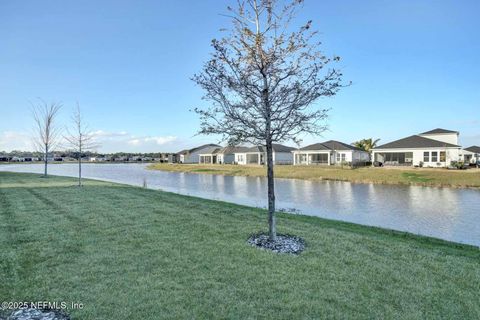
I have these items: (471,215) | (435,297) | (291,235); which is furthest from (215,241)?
(471,215)

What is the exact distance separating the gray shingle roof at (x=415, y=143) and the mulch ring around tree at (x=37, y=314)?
45.5 meters

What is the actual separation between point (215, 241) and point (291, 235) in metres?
2.03

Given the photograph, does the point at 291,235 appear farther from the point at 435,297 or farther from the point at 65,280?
the point at 65,280

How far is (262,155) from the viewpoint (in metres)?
60.2

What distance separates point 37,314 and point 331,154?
166 ft

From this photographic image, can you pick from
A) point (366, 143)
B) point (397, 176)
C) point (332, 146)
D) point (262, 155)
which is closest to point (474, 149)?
point (366, 143)

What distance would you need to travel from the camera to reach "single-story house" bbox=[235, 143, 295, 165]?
198ft

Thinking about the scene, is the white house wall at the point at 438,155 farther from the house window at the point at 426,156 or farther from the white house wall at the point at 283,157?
the white house wall at the point at 283,157

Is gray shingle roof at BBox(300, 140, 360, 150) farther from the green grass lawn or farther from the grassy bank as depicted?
the green grass lawn

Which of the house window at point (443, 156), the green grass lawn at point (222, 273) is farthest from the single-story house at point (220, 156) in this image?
the green grass lawn at point (222, 273)

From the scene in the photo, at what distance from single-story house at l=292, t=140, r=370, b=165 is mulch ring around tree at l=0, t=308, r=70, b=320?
1836 inches

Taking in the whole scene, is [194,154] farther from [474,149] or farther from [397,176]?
[474,149]

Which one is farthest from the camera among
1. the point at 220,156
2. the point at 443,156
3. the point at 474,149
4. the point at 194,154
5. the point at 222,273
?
the point at 194,154

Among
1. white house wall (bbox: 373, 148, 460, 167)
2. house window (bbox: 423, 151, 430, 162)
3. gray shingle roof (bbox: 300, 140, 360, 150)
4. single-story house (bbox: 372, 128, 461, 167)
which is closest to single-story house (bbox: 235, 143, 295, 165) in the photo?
gray shingle roof (bbox: 300, 140, 360, 150)
